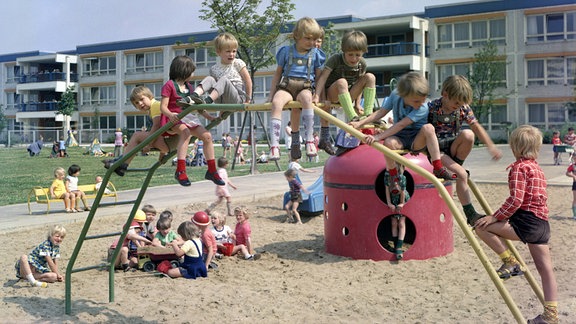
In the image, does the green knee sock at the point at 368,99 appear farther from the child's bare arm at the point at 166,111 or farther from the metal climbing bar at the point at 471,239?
the child's bare arm at the point at 166,111

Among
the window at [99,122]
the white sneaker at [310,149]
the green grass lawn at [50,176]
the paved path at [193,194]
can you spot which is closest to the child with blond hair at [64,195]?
the paved path at [193,194]

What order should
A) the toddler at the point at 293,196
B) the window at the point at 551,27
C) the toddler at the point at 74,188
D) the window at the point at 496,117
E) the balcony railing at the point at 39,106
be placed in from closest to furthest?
1. the toddler at the point at 293,196
2. the toddler at the point at 74,188
3. the window at the point at 551,27
4. the window at the point at 496,117
5. the balcony railing at the point at 39,106

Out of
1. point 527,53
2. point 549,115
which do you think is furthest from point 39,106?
point 549,115

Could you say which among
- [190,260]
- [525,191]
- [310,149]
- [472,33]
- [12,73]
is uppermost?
[12,73]

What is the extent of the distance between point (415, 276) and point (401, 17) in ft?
138

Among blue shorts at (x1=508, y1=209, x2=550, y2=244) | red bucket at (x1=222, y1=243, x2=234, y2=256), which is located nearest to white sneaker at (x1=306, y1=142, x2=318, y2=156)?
blue shorts at (x1=508, y1=209, x2=550, y2=244)

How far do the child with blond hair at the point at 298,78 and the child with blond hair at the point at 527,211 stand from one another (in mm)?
1964

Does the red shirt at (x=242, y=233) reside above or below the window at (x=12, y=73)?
below

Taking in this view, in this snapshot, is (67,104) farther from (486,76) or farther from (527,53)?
(527,53)

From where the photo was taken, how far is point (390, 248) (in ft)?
32.5

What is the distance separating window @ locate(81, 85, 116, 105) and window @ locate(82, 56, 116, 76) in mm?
1557

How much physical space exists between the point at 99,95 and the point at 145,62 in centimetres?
888

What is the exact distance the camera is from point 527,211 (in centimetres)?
545

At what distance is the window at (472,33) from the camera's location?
4653cm
